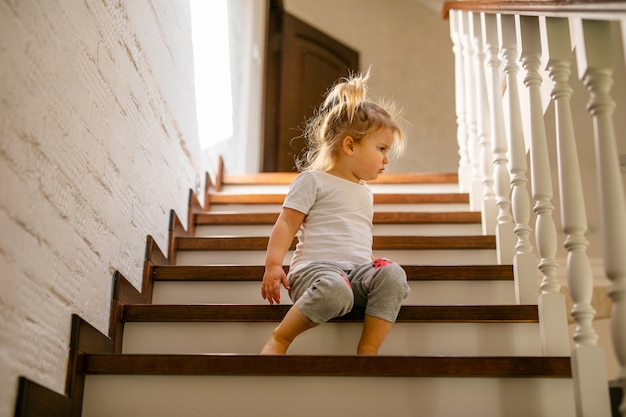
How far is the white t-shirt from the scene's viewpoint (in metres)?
2.02

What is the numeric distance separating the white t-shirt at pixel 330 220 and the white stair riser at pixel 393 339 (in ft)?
0.66

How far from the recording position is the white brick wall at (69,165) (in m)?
1.33

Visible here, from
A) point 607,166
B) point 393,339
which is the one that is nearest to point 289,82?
point 393,339

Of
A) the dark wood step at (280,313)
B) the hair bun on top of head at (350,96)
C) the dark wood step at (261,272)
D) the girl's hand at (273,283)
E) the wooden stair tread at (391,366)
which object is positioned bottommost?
the wooden stair tread at (391,366)

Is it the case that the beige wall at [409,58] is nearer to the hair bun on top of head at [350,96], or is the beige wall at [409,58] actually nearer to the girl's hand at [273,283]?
the hair bun on top of head at [350,96]

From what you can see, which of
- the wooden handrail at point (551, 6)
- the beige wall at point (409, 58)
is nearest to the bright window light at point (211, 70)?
the wooden handrail at point (551, 6)

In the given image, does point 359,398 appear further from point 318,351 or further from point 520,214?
point 520,214

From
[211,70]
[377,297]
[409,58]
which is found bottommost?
[377,297]

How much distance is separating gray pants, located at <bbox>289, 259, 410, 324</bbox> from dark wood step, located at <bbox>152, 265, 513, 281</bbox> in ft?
0.93

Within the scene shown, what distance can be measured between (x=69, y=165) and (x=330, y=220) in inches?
29.4

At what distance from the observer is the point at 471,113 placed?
121 inches

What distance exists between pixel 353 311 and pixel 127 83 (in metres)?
0.86

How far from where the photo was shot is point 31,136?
141 cm

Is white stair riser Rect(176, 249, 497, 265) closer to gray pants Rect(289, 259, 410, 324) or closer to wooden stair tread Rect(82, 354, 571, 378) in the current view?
gray pants Rect(289, 259, 410, 324)
